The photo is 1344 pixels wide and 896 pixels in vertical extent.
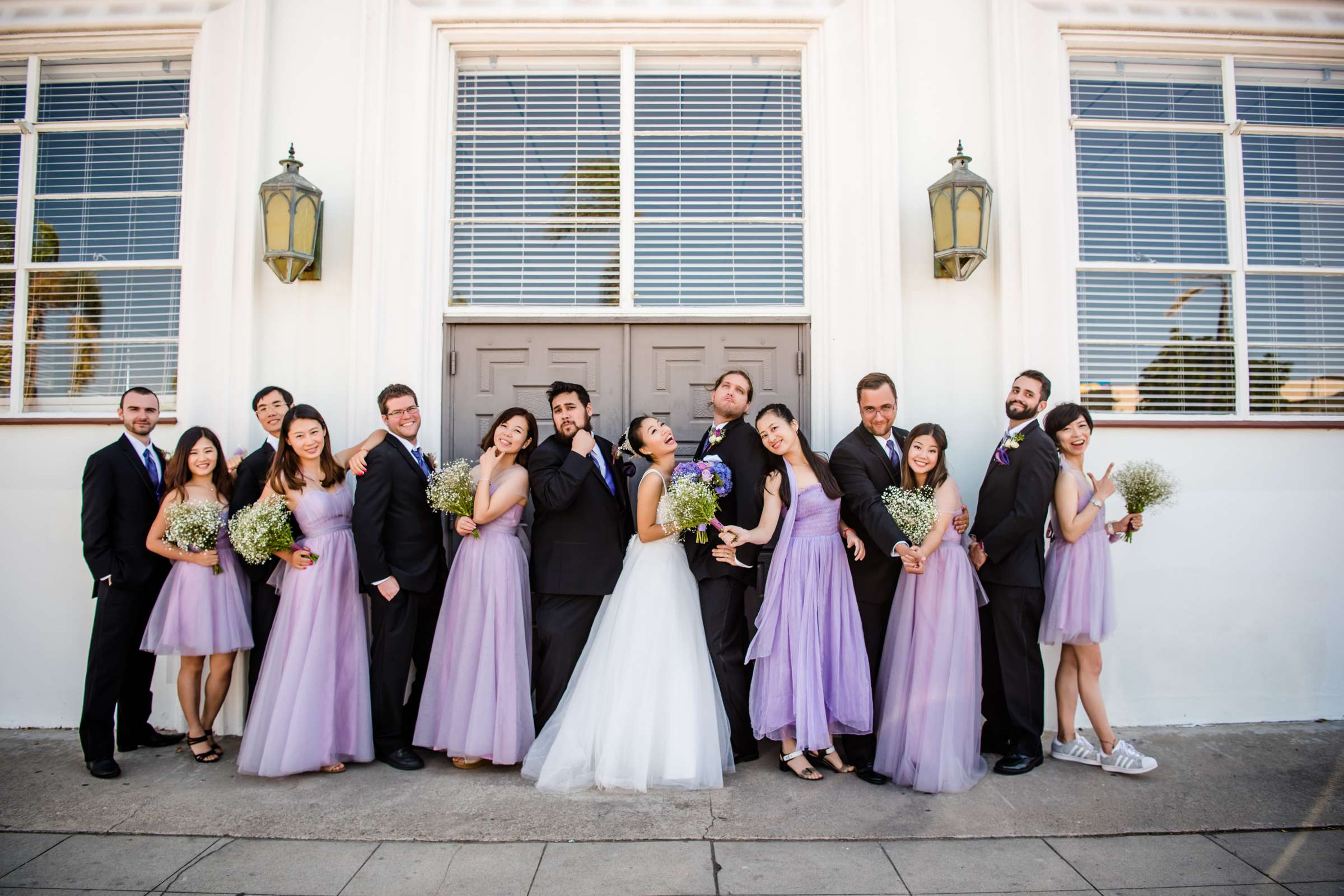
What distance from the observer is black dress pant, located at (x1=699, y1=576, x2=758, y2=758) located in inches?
181

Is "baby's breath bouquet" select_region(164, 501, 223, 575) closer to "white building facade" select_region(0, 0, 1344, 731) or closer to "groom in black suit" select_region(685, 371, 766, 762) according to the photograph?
"white building facade" select_region(0, 0, 1344, 731)

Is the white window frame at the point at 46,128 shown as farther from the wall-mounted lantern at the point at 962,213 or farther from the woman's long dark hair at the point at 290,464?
the wall-mounted lantern at the point at 962,213

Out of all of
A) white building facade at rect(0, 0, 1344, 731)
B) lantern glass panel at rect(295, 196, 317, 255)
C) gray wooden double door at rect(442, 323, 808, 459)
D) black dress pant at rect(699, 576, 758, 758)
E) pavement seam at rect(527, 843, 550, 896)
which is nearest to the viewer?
pavement seam at rect(527, 843, 550, 896)

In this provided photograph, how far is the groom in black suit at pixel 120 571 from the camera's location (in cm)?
463

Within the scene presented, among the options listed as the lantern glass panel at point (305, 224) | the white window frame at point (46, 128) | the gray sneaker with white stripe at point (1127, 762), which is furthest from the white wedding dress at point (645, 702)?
the white window frame at point (46, 128)

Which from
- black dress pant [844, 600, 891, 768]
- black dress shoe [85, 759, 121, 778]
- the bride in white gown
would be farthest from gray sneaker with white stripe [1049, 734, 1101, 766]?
black dress shoe [85, 759, 121, 778]

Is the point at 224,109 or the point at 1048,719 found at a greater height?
the point at 224,109

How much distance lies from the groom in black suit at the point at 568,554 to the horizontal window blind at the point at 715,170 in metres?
1.61

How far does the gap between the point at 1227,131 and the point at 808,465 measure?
4.19 metres

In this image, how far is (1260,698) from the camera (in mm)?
5488

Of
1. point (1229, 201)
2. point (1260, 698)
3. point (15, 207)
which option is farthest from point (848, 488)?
point (15, 207)

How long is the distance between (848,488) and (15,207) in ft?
20.2

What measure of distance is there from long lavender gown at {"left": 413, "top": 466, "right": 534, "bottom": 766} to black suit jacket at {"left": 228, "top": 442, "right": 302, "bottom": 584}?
3.45 feet

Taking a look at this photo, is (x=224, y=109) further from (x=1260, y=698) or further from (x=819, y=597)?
(x=1260, y=698)
